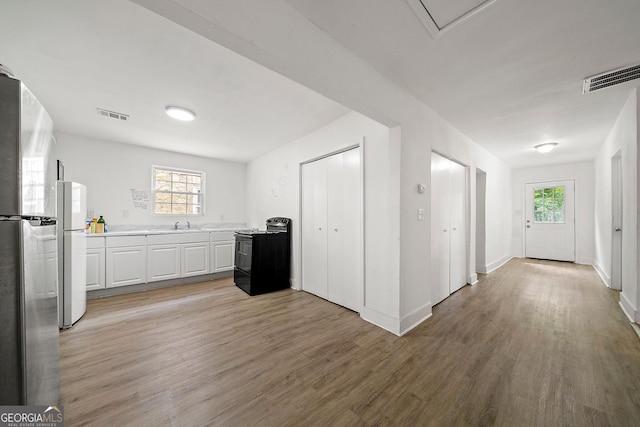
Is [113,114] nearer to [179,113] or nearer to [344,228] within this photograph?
[179,113]

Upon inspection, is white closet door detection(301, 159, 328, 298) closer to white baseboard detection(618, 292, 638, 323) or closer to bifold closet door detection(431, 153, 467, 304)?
bifold closet door detection(431, 153, 467, 304)

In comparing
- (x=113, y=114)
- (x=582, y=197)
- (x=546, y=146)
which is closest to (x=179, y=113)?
(x=113, y=114)

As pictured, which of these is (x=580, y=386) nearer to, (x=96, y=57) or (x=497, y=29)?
(x=497, y=29)

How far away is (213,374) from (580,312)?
4060 mm

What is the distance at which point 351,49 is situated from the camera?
1.75 m

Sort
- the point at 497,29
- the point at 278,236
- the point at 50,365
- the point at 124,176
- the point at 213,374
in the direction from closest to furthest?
the point at 50,365, the point at 497,29, the point at 213,374, the point at 278,236, the point at 124,176

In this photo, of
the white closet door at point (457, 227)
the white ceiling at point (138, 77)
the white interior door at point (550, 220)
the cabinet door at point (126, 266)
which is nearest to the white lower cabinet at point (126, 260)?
the cabinet door at point (126, 266)

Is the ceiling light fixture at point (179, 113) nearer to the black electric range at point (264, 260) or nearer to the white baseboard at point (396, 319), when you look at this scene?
the black electric range at point (264, 260)

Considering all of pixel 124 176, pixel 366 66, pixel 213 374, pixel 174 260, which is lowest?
pixel 213 374

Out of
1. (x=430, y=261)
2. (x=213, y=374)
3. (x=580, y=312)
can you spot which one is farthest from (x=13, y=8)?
(x=580, y=312)

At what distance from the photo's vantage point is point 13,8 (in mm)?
1395

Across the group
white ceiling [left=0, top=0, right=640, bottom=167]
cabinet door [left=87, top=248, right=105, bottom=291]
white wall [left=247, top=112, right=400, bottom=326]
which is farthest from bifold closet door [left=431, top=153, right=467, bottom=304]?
cabinet door [left=87, top=248, right=105, bottom=291]

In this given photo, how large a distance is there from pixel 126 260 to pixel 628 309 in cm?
651

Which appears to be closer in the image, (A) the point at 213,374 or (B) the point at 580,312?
(A) the point at 213,374
